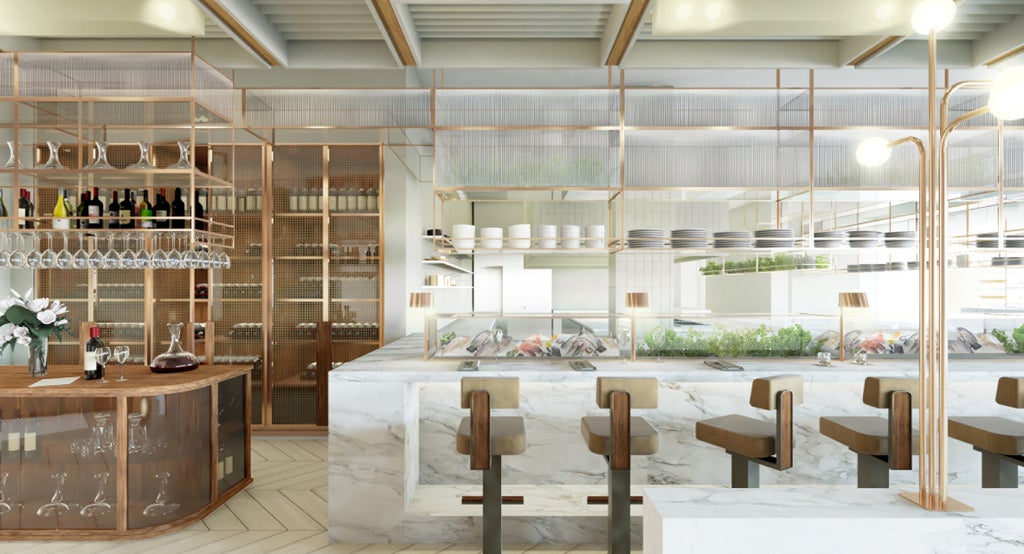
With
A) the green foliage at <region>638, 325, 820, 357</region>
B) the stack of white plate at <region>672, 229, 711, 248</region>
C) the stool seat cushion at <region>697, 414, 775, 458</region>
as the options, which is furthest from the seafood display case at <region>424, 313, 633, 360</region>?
the stool seat cushion at <region>697, 414, 775, 458</region>

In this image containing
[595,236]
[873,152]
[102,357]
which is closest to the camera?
[873,152]

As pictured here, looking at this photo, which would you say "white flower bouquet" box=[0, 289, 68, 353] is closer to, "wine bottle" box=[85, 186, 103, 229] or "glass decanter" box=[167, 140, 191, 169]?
"wine bottle" box=[85, 186, 103, 229]

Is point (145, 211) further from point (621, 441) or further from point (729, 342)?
point (729, 342)

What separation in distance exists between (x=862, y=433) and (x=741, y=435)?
58cm

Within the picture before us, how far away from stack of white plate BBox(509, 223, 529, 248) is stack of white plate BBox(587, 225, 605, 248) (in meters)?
0.42

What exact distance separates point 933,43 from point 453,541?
10.1ft

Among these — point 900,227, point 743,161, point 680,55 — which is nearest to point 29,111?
point 680,55

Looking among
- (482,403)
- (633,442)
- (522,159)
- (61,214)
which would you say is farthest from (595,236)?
(61,214)

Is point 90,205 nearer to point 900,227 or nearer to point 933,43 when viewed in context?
point 933,43

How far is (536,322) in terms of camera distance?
3500mm

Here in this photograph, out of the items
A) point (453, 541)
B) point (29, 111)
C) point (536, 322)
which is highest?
point (29, 111)

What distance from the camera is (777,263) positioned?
17.9ft

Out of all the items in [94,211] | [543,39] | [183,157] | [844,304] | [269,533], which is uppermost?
[543,39]

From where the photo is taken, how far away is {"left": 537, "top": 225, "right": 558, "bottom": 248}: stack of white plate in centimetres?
374
